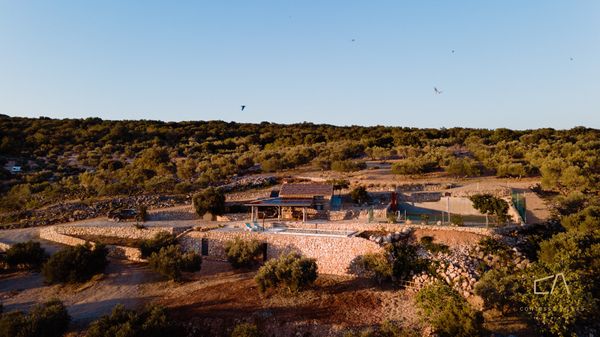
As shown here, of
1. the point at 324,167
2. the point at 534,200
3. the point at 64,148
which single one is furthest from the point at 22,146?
the point at 534,200

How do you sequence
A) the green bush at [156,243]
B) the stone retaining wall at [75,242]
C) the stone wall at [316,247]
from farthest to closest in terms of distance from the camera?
the stone retaining wall at [75,242]
the green bush at [156,243]
the stone wall at [316,247]

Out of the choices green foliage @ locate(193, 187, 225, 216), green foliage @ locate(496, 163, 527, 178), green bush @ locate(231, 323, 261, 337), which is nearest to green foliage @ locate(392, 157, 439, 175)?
green foliage @ locate(496, 163, 527, 178)

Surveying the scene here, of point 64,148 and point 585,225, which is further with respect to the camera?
point 64,148

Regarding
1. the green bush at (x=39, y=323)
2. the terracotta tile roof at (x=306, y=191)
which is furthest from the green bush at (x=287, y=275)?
the terracotta tile roof at (x=306, y=191)

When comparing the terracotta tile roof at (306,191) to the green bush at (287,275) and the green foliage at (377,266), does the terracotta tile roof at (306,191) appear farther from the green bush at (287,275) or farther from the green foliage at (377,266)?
the green bush at (287,275)

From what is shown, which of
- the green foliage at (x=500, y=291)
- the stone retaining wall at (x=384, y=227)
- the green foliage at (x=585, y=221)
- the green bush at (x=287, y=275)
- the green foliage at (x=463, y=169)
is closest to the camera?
the green foliage at (x=500, y=291)

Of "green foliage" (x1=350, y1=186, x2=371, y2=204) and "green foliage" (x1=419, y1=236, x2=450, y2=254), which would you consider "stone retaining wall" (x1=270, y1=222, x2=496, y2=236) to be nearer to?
"green foliage" (x1=419, y1=236, x2=450, y2=254)

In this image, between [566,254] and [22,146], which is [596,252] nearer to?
[566,254]
